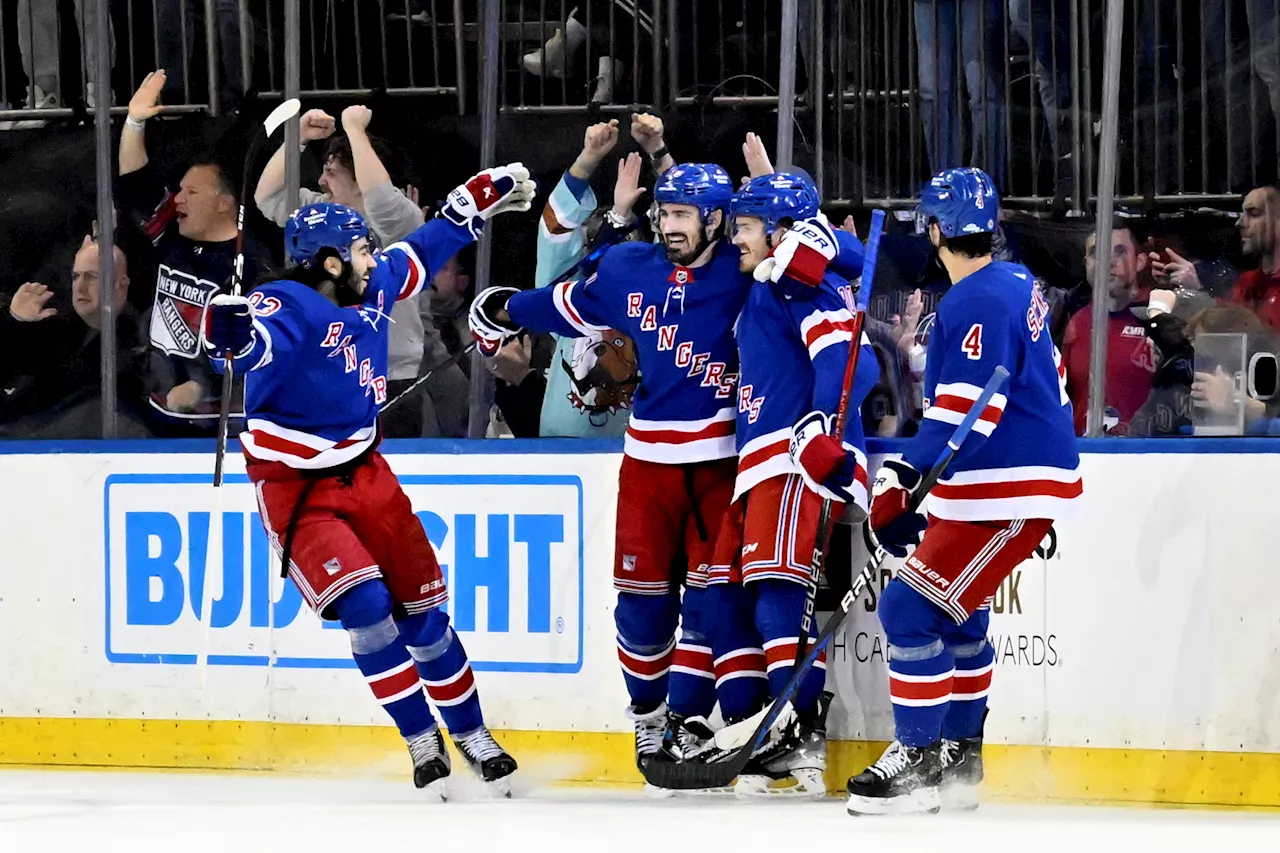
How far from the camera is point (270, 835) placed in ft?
11.7

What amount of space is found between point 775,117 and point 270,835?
200cm

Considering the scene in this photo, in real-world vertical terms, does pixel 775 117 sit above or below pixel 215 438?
above

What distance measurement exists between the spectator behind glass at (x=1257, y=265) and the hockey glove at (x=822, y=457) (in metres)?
0.86

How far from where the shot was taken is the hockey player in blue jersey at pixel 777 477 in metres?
3.97

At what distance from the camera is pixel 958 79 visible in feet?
14.1

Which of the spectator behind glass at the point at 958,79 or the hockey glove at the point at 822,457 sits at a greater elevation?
the spectator behind glass at the point at 958,79

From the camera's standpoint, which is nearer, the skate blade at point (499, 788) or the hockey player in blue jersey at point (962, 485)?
the hockey player in blue jersey at point (962, 485)

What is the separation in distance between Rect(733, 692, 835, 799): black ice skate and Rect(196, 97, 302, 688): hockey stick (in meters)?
1.37

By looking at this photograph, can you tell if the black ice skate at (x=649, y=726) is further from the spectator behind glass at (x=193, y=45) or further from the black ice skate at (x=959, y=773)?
the spectator behind glass at (x=193, y=45)

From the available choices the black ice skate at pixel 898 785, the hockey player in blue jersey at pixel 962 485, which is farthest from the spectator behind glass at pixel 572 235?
the black ice skate at pixel 898 785

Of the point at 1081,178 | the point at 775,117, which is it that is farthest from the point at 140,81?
the point at 1081,178

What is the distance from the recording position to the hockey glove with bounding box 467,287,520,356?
4355mm

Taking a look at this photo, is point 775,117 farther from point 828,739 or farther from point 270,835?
point 270,835

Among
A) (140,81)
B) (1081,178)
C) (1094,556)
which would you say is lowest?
(1094,556)
